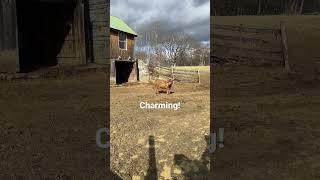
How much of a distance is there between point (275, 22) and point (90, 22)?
908 centimetres

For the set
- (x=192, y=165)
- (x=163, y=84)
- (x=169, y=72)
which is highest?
(x=169, y=72)

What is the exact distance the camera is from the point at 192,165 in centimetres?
671

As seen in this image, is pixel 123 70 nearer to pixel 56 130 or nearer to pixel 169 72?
pixel 169 72

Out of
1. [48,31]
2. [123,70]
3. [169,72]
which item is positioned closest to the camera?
[169,72]

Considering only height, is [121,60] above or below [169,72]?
above

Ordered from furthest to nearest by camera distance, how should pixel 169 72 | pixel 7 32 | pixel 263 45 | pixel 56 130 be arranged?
pixel 7 32, pixel 263 45, pixel 56 130, pixel 169 72

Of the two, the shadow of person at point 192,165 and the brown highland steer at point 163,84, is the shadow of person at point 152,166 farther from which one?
the brown highland steer at point 163,84

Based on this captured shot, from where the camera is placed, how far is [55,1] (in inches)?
278

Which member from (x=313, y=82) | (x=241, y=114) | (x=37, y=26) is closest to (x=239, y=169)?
(x=241, y=114)

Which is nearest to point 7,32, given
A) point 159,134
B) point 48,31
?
point 48,31

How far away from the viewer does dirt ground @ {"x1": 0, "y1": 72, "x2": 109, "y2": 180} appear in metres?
6.60

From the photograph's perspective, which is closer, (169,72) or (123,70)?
(169,72)

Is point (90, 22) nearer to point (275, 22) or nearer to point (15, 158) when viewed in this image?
point (15, 158)

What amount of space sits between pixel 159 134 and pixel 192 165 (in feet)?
3.69
